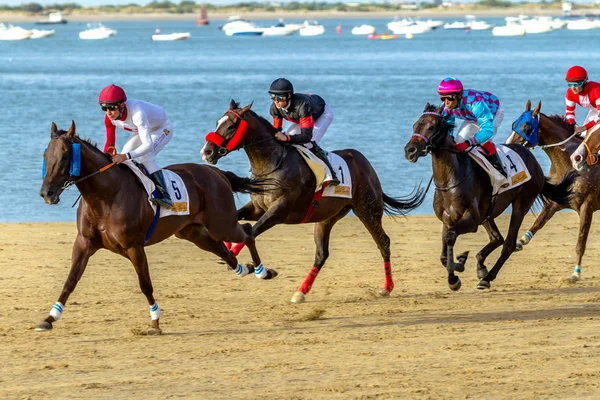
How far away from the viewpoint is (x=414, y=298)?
36.4 ft

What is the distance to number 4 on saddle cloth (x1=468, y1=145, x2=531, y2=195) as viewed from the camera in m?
11.0

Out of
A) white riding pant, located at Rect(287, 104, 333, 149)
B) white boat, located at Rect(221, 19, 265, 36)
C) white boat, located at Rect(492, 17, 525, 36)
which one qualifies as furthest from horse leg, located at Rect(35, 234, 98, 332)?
white boat, located at Rect(221, 19, 265, 36)

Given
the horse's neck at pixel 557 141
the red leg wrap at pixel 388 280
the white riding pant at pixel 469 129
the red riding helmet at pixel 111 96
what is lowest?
the red leg wrap at pixel 388 280

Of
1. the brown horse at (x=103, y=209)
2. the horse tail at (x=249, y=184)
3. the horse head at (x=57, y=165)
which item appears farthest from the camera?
the horse tail at (x=249, y=184)

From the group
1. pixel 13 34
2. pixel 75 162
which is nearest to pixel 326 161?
pixel 75 162

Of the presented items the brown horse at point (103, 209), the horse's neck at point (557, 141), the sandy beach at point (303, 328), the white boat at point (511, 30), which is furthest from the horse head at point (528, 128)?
the white boat at point (511, 30)

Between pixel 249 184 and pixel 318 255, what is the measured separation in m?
1.08

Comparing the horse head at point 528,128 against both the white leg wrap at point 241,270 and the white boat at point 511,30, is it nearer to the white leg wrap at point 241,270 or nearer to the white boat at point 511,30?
the white leg wrap at point 241,270

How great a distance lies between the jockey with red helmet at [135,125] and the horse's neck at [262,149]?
3.44 ft

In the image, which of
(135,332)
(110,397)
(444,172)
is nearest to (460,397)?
(110,397)

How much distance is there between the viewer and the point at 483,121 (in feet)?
35.9

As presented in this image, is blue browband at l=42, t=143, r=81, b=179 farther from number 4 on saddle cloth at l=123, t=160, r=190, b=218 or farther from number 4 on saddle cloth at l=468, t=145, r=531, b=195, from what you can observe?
number 4 on saddle cloth at l=468, t=145, r=531, b=195

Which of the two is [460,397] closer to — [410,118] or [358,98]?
[410,118]

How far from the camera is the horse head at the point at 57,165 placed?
8523 mm
